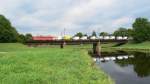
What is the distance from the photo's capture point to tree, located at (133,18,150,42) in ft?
502

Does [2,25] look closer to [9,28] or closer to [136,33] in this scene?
[9,28]

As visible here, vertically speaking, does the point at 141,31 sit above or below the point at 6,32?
above

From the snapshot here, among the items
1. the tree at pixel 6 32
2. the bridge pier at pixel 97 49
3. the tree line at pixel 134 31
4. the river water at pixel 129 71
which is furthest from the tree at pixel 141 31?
the river water at pixel 129 71

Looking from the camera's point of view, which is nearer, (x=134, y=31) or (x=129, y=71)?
(x=129, y=71)

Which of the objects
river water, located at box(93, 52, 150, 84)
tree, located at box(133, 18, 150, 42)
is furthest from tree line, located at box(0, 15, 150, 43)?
river water, located at box(93, 52, 150, 84)

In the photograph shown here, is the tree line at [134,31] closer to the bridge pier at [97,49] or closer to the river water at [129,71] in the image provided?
the bridge pier at [97,49]

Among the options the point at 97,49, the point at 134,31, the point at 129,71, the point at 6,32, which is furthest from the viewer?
the point at 134,31

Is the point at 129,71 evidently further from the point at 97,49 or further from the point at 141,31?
the point at 141,31

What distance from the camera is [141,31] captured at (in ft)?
508

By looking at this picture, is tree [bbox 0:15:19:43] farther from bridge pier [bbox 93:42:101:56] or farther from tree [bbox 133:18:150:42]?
tree [bbox 133:18:150:42]

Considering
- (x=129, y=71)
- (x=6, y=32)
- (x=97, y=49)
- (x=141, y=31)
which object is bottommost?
(x=129, y=71)

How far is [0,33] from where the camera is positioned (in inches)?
5507

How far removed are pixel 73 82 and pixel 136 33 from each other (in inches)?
5318

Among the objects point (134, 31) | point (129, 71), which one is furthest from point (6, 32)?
point (129, 71)
